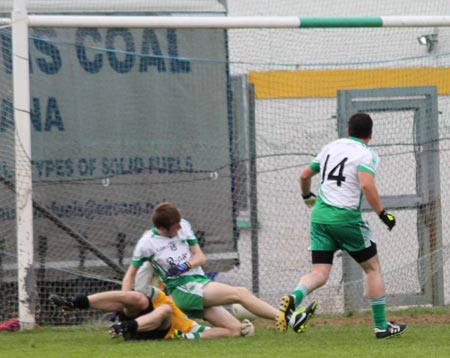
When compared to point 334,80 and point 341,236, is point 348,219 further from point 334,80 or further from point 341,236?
point 334,80

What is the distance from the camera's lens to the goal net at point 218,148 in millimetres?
11297

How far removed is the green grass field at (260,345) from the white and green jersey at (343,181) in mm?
960

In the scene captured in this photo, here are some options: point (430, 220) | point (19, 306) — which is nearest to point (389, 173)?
point (430, 220)

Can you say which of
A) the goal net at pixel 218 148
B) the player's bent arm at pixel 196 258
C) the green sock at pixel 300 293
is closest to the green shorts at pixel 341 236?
Result: the green sock at pixel 300 293

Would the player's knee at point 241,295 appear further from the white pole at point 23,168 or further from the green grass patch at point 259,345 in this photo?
the white pole at point 23,168

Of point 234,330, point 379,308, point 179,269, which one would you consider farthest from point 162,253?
point 379,308

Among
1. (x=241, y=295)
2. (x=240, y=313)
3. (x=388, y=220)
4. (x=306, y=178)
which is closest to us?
(x=388, y=220)

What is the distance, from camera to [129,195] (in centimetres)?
1152

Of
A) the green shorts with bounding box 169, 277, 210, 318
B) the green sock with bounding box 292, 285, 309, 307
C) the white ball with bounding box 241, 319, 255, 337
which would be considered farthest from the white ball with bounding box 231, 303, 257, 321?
the green sock with bounding box 292, 285, 309, 307

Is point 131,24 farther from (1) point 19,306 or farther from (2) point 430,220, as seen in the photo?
(2) point 430,220

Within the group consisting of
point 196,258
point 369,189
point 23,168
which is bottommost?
point 196,258

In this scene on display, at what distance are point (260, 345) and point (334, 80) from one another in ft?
12.8

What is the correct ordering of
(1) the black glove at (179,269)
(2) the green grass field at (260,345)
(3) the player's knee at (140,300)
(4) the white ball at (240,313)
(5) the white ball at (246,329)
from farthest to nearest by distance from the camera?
(4) the white ball at (240,313) → (5) the white ball at (246,329) → (1) the black glove at (179,269) → (3) the player's knee at (140,300) → (2) the green grass field at (260,345)

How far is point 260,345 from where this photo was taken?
28.8 feet
